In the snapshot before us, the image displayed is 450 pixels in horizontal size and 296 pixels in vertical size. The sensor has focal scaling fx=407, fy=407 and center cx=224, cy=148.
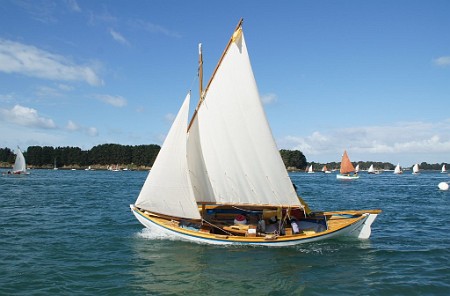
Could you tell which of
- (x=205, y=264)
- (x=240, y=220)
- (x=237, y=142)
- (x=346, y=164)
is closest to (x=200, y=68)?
(x=237, y=142)

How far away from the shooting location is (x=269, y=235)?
21172 mm

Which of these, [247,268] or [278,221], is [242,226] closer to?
[278,221]

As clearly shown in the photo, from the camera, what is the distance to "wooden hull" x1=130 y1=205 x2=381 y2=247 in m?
21.1

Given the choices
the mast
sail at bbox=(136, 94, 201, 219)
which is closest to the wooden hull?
sail at bbox=(136, 94, 201, 219)

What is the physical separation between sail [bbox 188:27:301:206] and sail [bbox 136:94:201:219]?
0.99m

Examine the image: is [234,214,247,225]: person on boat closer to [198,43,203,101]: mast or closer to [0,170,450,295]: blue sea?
[0,170,450,295]: blue sea

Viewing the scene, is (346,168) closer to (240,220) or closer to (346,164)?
(346,164)

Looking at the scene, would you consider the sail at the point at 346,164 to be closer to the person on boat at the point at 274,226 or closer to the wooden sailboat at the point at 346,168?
the wooden sailboat at the point at 346,168

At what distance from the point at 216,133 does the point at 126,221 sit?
550 inches

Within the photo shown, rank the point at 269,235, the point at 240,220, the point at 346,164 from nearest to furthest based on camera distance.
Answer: the point at 269,235 < the point at 240,220 < the point at 346,164

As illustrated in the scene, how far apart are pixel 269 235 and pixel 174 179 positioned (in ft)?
18.9

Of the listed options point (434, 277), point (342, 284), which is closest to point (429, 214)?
point (434, 277)

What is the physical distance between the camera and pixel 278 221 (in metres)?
23.0

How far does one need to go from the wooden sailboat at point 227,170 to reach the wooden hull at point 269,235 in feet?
0.17
